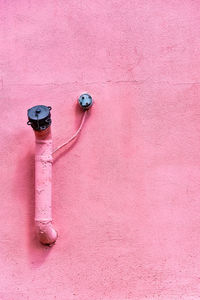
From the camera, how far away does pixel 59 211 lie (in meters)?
1.35

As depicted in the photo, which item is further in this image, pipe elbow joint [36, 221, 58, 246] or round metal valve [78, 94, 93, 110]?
round metal valve [78, 94, 93, 110]

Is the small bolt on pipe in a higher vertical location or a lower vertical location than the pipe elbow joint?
higher

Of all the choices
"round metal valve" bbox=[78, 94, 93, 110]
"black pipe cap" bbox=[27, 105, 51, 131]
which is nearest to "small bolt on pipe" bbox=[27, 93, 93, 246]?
"black pipe cap" bbox=[27, 105, 51, 131]

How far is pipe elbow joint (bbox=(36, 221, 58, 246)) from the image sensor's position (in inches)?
49.7

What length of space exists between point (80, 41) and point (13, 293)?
109 cm

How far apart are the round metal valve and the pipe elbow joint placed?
49cm

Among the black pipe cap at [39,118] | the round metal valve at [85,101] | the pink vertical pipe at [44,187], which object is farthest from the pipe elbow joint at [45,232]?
the round metal valve at [85,101]

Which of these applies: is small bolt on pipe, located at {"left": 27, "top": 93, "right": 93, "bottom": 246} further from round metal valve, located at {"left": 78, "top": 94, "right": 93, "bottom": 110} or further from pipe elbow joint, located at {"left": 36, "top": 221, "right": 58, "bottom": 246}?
round metal valve, located at {"left": 78, "top": 94, "right": 93, "bottom": 110}

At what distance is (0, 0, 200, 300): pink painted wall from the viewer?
1300mm

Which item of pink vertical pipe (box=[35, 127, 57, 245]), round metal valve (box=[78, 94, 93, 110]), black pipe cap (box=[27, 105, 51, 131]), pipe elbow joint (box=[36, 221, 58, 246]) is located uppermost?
round metal valve (box=[78, 94, 93, 110])

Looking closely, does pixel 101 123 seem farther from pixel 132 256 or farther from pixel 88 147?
pixel 132 256

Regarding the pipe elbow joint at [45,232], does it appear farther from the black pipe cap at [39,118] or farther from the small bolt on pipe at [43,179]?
the black pipe cap at [39,118]

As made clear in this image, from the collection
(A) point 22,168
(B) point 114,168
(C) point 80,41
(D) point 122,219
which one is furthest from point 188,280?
(C) point 80,41

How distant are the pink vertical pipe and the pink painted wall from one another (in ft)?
0.23
